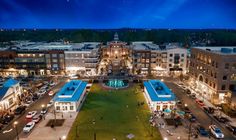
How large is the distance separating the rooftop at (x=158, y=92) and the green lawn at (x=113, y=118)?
3913mm

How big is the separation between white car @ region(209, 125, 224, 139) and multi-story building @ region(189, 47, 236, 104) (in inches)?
694

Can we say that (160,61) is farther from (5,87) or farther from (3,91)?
(3,91)

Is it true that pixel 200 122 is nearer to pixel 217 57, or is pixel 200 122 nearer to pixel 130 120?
pixel 130 120

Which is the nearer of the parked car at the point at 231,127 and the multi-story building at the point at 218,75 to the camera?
the parked car at the point at 231,127

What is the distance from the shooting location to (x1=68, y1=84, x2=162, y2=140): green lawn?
4450 centimetres

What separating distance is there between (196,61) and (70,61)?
55731mm

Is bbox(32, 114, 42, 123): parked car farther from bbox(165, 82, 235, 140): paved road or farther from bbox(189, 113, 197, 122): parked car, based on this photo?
bbox(165, 82, 235, 140): paved road

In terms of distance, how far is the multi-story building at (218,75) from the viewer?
6116 centimetres

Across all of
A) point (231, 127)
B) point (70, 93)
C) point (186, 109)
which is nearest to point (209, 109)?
point (186, 109)

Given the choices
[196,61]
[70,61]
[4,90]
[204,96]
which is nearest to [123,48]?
[70,61]

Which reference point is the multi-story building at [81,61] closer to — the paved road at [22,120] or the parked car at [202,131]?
the paved road at [22,120]

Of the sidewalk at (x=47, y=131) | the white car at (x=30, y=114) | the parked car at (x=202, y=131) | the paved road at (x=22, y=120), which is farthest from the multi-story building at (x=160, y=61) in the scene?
the white car at (x=30, y=114)

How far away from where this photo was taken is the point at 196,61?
256 ft

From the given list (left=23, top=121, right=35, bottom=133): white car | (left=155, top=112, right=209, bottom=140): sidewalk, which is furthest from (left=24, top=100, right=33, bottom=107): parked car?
(left=155, top=112, right=209, bottom=140): sidewalk
